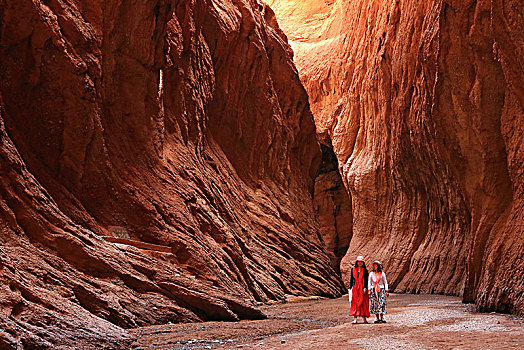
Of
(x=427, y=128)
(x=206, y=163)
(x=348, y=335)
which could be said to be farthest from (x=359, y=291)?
(x=427, y=128)

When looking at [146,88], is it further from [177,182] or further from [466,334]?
[466,334]

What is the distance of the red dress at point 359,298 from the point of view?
31.2ft

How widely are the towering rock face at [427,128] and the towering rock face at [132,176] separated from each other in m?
4.84

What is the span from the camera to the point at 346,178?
3422cm

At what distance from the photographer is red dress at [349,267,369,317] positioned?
9.50 m

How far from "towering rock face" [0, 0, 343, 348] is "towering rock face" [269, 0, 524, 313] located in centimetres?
484

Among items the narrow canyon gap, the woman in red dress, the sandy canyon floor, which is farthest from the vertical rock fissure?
the sandy canyon floor

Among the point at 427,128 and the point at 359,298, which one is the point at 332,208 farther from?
the point at 359,298

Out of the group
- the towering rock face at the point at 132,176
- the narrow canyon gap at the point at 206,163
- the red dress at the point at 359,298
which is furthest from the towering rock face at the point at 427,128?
the towering rock face at the point at 132,176

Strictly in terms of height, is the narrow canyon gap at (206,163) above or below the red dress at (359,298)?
above

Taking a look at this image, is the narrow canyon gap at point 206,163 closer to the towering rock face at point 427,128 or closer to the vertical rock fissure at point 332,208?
the towering rock face at point 427,128

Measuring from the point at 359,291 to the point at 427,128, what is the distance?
13.9 m

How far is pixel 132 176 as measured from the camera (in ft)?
40.6

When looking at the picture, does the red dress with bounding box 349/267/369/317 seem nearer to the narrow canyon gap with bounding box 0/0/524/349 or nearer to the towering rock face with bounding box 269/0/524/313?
the narrow canyon gap with bounding box 0/0/524/349
